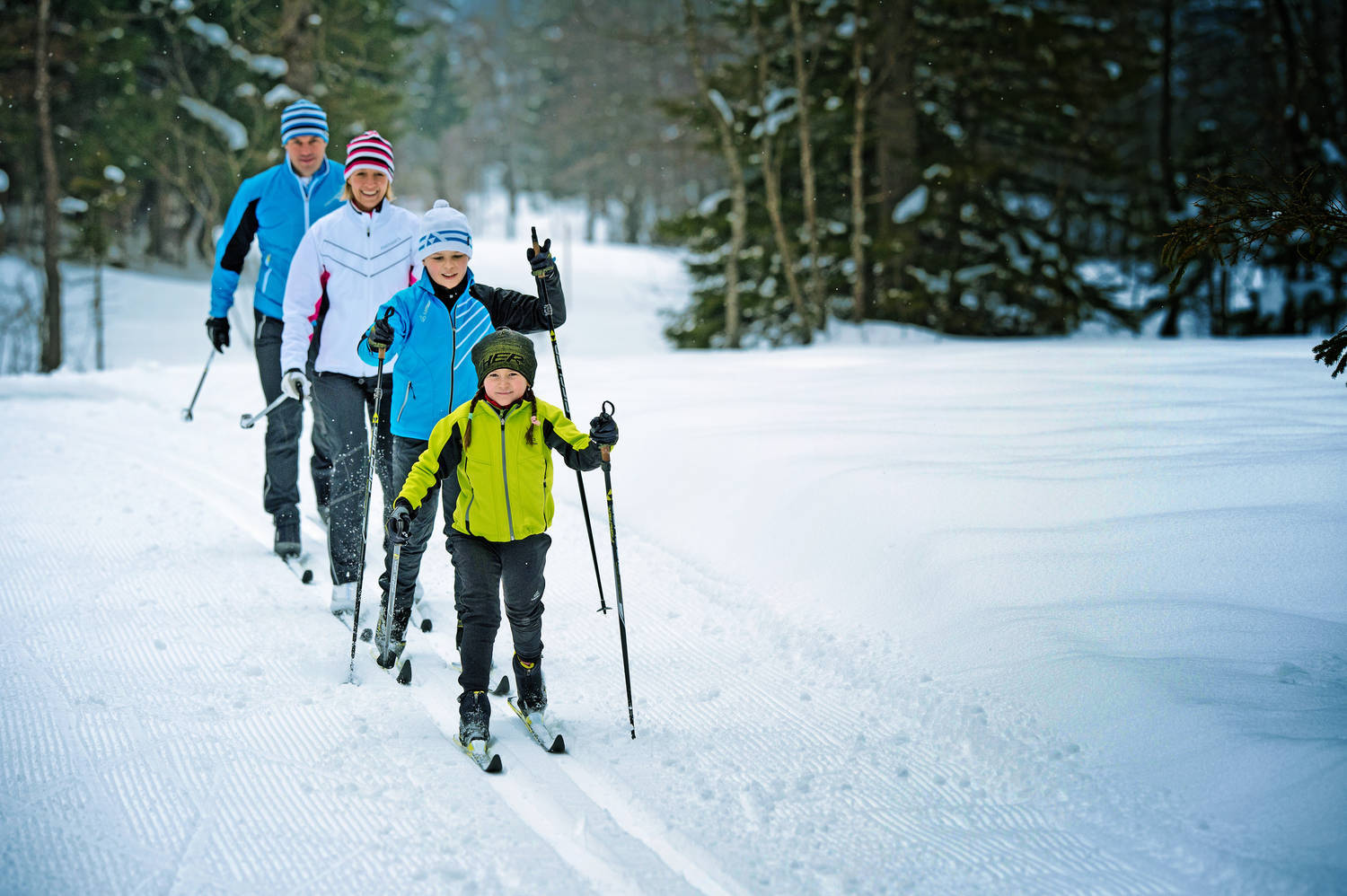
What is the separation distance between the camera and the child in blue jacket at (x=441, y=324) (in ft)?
13.4

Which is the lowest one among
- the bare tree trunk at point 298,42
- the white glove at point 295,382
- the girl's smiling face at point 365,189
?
the white glove at point 295,382

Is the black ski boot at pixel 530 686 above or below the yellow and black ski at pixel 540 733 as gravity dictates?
→ above

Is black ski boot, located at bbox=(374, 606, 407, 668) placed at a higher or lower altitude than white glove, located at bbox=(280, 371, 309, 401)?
lower

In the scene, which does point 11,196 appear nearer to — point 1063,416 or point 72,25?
point 72,25

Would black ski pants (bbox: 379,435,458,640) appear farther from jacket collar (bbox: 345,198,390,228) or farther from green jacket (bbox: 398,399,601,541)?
jacket collar (bbox: 345,198,390,228)

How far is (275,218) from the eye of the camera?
5.42 meters

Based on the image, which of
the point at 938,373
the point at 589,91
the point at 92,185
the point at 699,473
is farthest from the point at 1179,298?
the point at 589,91

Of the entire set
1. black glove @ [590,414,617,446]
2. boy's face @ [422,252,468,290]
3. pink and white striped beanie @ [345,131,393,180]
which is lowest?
black glove @ [590,414,617,446]

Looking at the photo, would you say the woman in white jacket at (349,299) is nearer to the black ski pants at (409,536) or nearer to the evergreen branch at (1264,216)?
the black ski pants at (409,536)

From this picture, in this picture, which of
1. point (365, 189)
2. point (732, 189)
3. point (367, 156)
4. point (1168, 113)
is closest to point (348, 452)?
point (365, 189)

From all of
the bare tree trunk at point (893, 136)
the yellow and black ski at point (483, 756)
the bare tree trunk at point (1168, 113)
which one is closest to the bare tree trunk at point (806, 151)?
the bare tree trunk at point (893, 136)

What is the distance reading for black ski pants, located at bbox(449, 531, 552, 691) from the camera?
142 inches

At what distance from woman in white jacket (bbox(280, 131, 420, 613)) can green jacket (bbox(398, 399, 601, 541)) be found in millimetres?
1016

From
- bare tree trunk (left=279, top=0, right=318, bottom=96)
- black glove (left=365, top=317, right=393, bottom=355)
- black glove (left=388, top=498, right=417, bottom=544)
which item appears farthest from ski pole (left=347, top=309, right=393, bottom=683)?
bare tree trunk (left=279, top=0, right=318, bottom=96)
